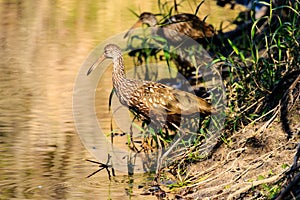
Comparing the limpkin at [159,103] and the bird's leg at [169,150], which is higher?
the limpkin at [159,103]

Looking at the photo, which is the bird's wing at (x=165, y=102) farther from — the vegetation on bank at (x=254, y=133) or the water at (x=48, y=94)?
the water at (x=48, y=94)

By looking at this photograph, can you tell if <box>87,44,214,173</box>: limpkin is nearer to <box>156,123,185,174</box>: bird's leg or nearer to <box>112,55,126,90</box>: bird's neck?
<box>156,123,185,174</box>: bird's leg

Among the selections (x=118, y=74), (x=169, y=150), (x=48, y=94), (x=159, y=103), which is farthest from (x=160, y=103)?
(x=48, y=94)

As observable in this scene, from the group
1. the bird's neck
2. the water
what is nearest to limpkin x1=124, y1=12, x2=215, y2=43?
the water

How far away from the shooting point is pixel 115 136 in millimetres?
8023

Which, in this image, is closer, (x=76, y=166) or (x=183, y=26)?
(x=76, y=166)

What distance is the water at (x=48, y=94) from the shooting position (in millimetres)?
6801

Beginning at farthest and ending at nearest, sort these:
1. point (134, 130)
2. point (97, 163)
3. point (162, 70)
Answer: point (162, 70)
point (134, 130)
point (97, 163)

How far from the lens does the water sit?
6.80 metres

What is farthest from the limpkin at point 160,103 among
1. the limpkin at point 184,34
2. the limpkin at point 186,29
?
the limpkin at point 186,29

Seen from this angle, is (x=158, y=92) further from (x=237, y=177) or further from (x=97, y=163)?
(x=237, y=177)

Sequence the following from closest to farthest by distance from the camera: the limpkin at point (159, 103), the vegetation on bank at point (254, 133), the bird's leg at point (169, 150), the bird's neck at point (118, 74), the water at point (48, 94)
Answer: the vegetation on bank at point (254, 133), the water at point (48, 94), the bird's leg at point (169, 150), the limpkin at point (159, 103), the bird's neck at point (118, 74)

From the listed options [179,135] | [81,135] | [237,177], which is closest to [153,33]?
[81,135]

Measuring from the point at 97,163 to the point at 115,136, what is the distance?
1.05 m
